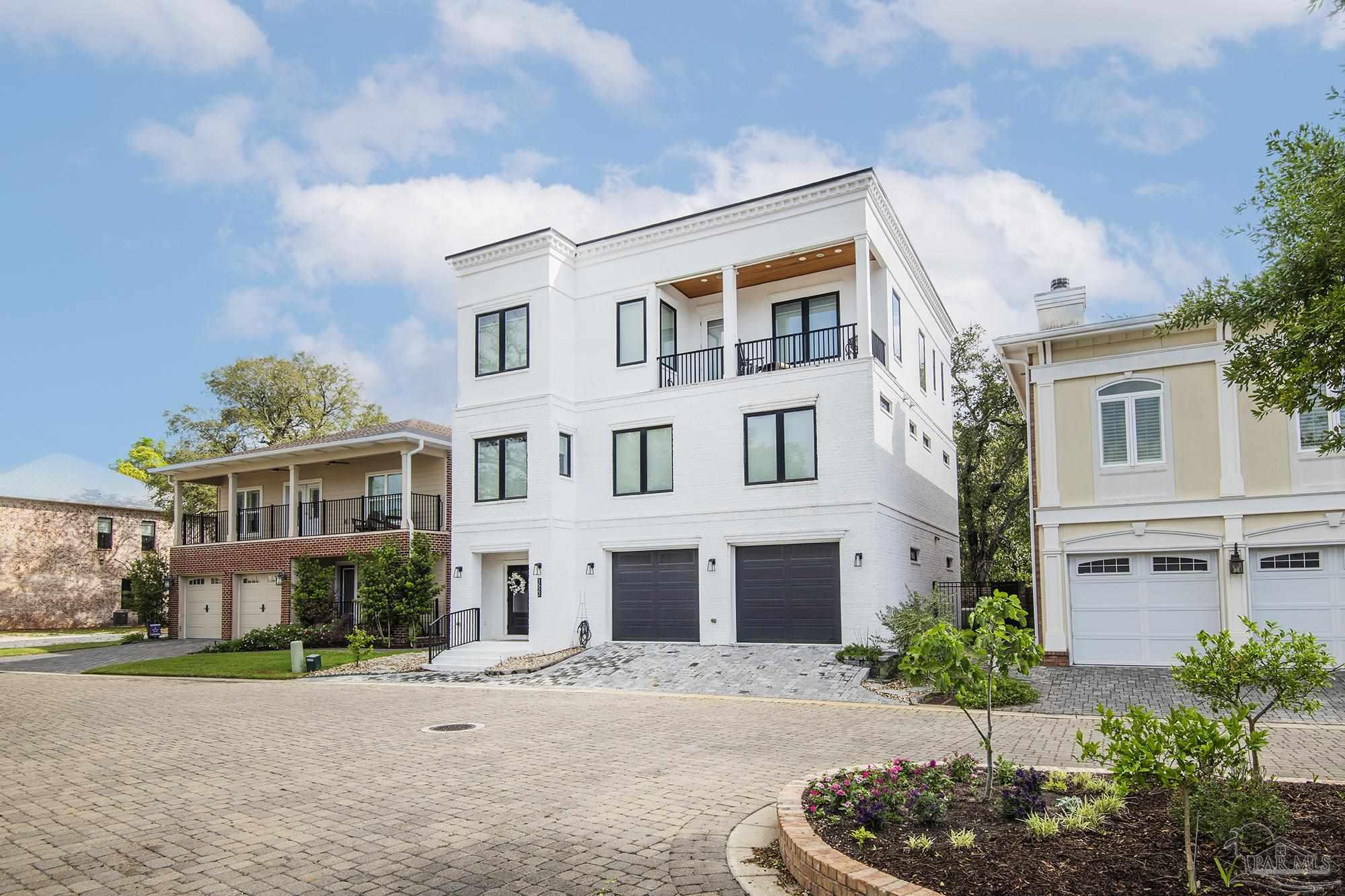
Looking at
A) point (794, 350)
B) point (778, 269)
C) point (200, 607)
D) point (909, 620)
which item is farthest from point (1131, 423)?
point (200, 607)

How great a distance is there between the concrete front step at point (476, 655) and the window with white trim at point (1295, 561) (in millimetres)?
15404

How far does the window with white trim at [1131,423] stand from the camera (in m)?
17.0

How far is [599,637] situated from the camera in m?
22.5

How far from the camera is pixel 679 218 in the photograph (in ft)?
74.4

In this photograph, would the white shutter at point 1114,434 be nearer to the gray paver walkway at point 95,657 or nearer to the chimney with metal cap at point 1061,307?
the chimney with metal cap at point 1061,307

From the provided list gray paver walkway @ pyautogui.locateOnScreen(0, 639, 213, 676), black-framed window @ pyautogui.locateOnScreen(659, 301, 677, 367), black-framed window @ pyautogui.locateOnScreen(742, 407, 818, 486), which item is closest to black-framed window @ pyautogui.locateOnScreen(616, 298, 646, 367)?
black-framed window @ pyautogui.locateOnScreen(659, 301, 677, 367)

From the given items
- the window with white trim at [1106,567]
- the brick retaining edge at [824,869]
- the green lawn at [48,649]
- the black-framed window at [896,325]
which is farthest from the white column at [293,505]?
the brick retaining edge at [824,869]

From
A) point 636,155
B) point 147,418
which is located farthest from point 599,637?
point 147,418

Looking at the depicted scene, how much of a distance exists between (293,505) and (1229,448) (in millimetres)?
25804

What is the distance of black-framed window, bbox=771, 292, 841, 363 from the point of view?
2270cm

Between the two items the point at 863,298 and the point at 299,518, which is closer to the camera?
the point at 863,298

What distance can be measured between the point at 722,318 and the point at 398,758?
54.5 feet

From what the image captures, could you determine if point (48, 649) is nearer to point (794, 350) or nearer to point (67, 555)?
point (67, 555)

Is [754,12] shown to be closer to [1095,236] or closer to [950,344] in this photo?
[1095,236]
